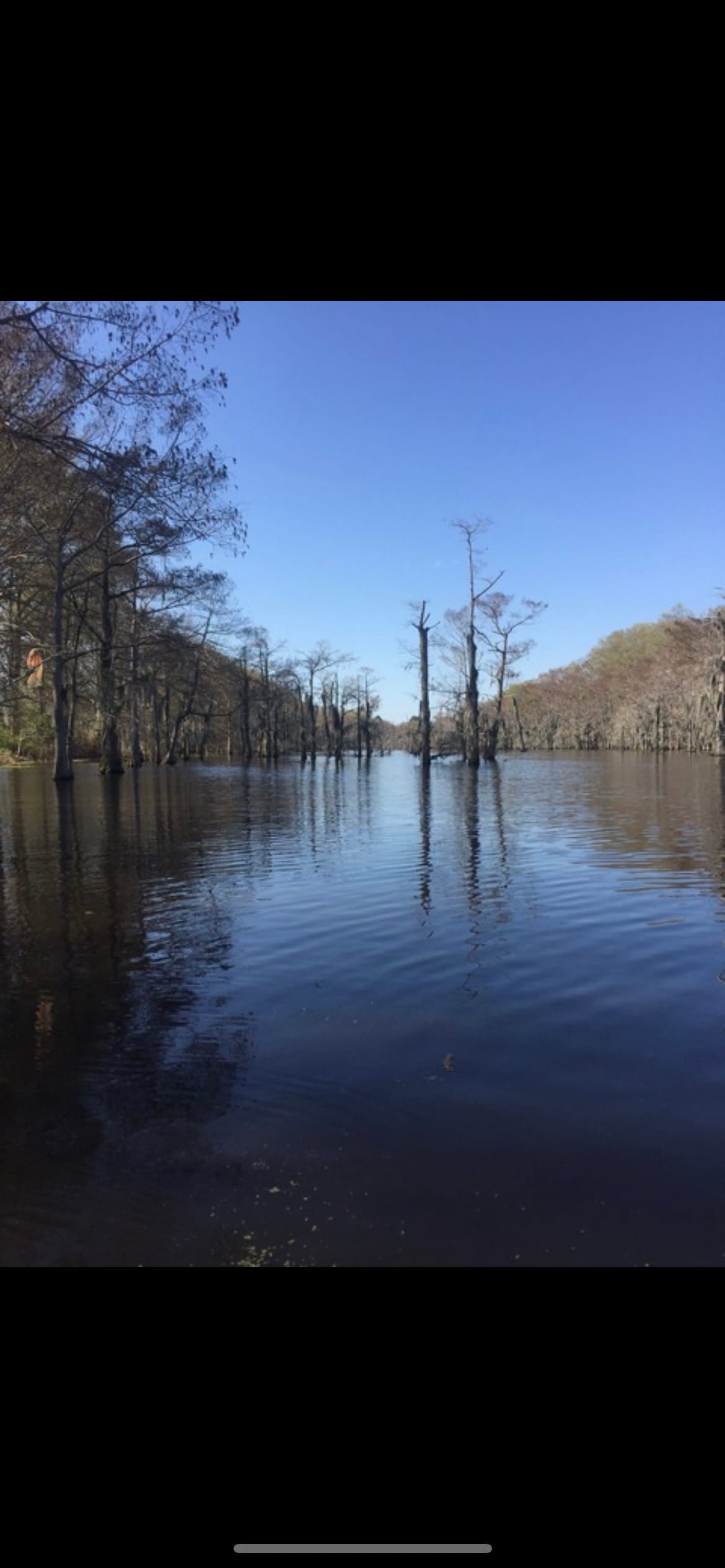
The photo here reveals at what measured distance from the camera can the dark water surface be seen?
280 cm

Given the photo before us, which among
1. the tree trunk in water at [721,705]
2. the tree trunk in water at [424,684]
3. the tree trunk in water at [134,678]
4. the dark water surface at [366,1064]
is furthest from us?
the tree trunk in water at [721,705]

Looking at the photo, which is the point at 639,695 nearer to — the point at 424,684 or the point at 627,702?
the point at 627,702

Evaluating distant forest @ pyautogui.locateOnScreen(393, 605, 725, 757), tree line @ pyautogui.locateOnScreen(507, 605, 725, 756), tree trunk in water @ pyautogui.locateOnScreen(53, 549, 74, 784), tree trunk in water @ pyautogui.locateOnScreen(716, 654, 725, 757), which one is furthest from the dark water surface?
tree line @ pyautogui.locateOnScreen(507, 605, 725, 756)

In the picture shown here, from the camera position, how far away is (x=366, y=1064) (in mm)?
4316

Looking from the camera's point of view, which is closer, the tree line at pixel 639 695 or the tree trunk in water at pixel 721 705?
the tree trunk in water at pixel 721 705

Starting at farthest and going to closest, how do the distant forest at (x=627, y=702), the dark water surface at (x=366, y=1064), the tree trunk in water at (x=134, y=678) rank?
1. the distant forest at (x=627, y=702)
2. the tree trunk in water at (x=134, y=678)
3. the dark water surface at (x=366, y=1064)

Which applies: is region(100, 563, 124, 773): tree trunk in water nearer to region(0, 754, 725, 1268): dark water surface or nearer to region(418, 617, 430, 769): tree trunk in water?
region(418, 617, 430, 769): tree trunk in water

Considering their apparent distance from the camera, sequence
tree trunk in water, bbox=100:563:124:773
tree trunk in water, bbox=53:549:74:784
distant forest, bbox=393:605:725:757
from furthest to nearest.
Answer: distant forest, bbox=393:605:725:757
tree trunk in water, bbox=100:563:124:773
tree trunk in water, bbox=53:549:74:784

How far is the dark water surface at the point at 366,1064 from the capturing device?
280cm

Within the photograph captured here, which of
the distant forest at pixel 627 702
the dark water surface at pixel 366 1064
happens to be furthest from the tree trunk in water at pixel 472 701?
the dark water surface at pixel 366 1064

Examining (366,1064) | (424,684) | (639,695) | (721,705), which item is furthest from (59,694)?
A: (639,695)

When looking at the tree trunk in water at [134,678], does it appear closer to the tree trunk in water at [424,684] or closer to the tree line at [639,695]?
the tree trunk in water at [424,684]

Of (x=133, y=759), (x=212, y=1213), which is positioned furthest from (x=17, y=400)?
(x=133, y=759)
